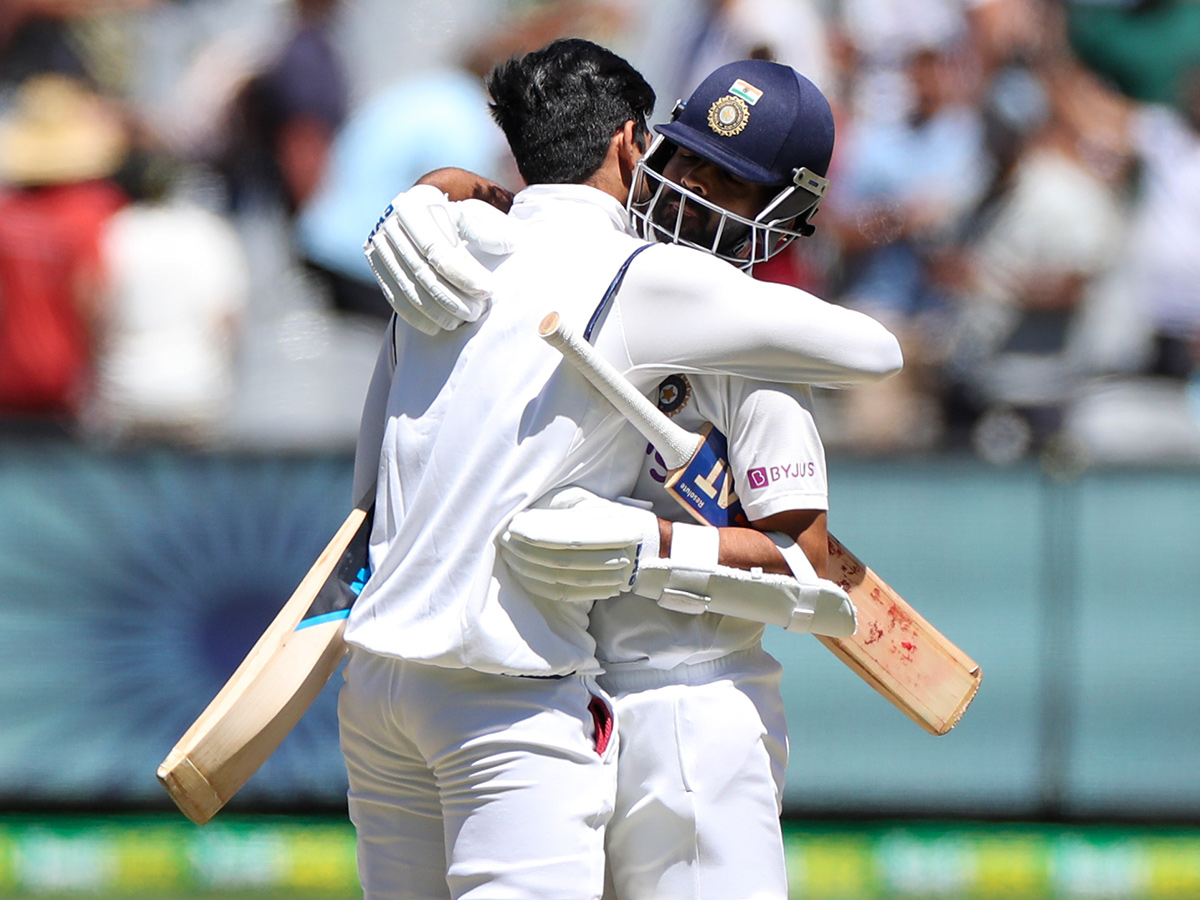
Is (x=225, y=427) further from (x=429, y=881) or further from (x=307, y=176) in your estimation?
(x=429, y=881)

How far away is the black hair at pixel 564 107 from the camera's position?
8.13 feet

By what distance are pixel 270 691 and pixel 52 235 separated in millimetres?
4408

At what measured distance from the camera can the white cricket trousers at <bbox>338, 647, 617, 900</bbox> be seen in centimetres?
222

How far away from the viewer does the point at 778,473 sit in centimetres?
234

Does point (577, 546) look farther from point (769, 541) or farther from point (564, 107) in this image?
point (564, 107)

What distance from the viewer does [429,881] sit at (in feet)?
7.89

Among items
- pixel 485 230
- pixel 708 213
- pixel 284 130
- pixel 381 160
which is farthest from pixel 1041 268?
pixel 485 230

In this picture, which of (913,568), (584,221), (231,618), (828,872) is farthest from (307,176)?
(584,221)

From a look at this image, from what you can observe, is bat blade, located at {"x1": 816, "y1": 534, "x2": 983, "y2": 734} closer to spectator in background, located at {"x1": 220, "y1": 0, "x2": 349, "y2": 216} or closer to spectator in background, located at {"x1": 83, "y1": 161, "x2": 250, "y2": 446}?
spectator in background, located at {"x1": 83, "y1": 161, "x2": 250, "y2": 446}

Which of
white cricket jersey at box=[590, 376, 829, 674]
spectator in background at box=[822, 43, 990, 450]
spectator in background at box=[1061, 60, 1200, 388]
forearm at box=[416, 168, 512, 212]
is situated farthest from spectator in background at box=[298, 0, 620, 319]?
white cricket jersey at box=[590, 376, 829, 674]

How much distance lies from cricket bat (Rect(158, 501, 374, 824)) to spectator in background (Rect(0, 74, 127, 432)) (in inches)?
153

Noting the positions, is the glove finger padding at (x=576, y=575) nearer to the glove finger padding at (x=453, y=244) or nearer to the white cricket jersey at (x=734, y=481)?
the white cricket jersey at (x=734, y=481)

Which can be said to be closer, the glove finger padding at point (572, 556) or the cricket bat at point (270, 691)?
the glove finger padding at point (572, 556)

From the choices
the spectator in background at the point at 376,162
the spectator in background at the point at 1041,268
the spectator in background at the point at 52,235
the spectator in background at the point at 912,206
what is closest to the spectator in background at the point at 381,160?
the spectator in background at the point at 376,162
